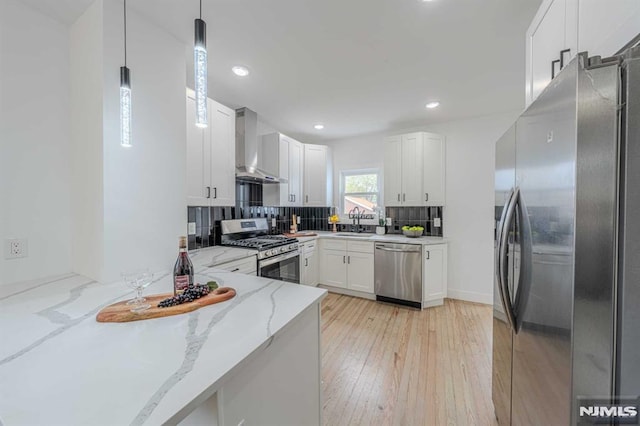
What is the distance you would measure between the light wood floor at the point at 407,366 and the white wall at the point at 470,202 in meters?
0.43

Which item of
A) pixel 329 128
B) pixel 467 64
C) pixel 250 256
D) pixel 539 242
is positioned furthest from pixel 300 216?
pixel 539 242

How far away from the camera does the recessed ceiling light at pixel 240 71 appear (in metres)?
2.23

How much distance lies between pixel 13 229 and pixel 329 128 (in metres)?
3.49

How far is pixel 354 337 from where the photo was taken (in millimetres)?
2525

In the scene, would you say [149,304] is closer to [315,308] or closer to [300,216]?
[315,308]

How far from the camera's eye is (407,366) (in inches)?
81.0

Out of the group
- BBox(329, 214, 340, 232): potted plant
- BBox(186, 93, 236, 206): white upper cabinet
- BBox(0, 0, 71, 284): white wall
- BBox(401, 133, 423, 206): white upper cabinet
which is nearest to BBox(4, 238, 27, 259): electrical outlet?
BBox(0, 0, 71, 284): white wall

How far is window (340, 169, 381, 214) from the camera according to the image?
424 cm

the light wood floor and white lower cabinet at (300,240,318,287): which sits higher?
white lower cabinet at (300,240,318,287)

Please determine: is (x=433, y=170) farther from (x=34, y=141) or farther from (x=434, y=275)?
(x=34, y=141)

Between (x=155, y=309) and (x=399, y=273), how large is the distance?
9.53 feet

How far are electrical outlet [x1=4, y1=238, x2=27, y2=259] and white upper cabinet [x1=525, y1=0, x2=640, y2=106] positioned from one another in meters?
2.97

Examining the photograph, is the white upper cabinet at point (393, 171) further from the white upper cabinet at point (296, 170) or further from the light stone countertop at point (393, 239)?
the white upper cabinet at point (296, 170)

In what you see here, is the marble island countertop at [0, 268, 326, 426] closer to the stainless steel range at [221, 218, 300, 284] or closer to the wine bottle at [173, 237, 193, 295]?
the wine bottle at [173, 237, 193, 295]
